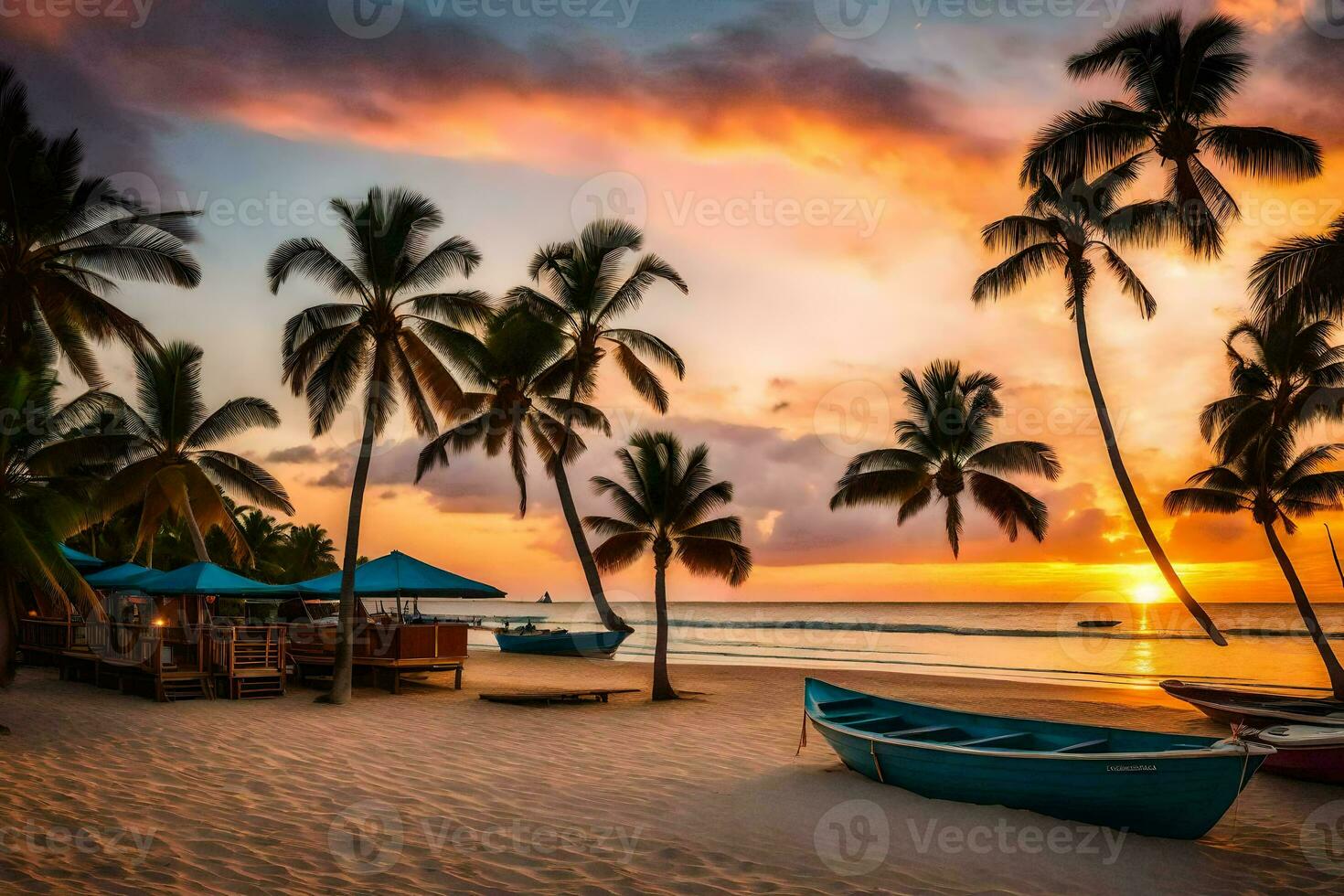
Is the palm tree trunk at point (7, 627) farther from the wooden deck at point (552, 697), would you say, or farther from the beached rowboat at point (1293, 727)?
the beached rowboat at point (1293, 727)

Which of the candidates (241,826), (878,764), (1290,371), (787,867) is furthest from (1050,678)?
(241,826)

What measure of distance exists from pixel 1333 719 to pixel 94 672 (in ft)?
69.3

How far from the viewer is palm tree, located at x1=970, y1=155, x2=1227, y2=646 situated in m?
19.3

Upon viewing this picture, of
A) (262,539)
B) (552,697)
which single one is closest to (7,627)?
(552,697)

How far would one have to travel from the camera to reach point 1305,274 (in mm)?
10953

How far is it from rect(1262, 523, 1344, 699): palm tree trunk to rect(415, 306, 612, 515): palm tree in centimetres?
1746

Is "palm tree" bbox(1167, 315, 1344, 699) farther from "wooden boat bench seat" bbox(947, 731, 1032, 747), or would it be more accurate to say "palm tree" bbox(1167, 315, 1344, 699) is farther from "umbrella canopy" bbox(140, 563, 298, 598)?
"umbrella canopy" bbox(140, 563, 298, 598)

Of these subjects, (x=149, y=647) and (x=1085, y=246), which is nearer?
(x=149, y=647)

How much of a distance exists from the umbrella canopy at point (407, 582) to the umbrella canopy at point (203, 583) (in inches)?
61.0

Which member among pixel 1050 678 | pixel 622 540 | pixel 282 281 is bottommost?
pixel 1050 678

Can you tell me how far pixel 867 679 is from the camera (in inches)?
880

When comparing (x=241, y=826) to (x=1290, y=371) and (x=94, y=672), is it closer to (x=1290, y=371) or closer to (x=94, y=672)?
(x=94, y=672)

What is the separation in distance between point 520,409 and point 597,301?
13.4 ft

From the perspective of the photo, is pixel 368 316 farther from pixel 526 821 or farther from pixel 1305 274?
pixel 1305 274
